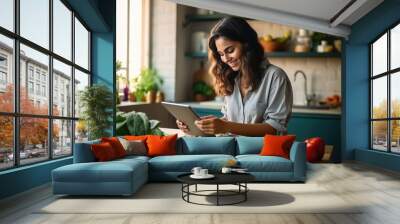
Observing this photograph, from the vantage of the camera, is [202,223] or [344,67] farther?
[344,67]

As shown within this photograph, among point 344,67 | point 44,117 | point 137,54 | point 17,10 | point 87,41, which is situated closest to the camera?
point 17,10

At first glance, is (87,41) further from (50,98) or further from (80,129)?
(50,98)

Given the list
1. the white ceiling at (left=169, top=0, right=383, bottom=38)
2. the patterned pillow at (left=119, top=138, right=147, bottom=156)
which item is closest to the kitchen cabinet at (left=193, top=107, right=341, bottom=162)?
Answer: the white ceiling at (left=169, top=0, right=383, bottom=38)

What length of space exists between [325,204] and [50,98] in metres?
3.65

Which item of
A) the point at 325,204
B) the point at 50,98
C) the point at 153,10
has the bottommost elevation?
the point at 325,204

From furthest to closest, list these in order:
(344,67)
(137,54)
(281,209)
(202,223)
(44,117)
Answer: (137,54), (344,67), (44,117), (281,209), (202,223)

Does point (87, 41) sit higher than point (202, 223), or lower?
higher

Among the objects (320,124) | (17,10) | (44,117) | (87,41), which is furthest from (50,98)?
(320,124)

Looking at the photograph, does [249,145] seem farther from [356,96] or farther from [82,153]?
[356,96]

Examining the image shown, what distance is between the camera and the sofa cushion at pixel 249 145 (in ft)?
22.3

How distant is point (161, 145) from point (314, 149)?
382cm

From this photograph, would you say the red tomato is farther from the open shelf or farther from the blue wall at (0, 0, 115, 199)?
the blue wall at (0, 0, 115, 199)

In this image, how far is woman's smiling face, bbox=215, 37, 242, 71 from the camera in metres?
7.38

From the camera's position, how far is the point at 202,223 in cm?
Answer: 385
